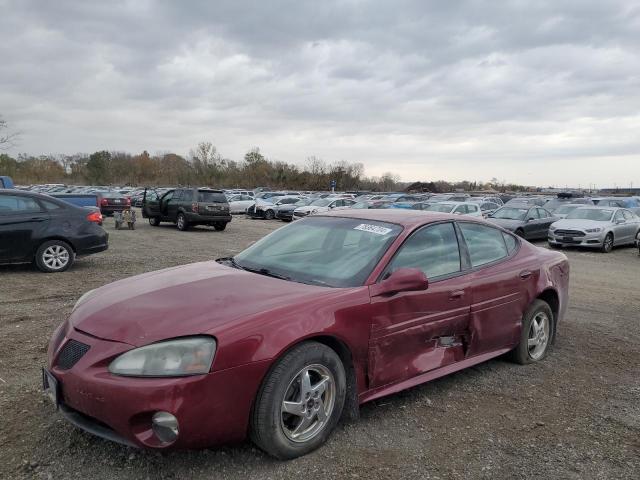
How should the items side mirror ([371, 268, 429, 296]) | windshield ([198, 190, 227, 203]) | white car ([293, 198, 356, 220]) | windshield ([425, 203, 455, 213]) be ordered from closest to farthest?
side mirror ([371, 268, 429, 296]) → windshield ([425, 203, 455, 213]) → windshield ([198, 190, 227, 203]) → white car ([293, 198, 356, 220])

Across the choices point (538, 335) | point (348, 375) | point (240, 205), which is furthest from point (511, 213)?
point (240, 205)

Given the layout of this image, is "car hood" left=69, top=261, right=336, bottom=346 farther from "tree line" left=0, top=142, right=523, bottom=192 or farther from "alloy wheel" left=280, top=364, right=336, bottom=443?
"tree line" left=0, top=142, right=523, bottom=192

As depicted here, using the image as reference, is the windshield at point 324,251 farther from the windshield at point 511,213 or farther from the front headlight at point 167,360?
the windshield at point 511,213

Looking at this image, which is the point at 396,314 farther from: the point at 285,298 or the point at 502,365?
the point at 502,365

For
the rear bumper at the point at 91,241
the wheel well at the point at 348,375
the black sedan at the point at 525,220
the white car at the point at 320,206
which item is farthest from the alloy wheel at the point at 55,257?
the white car at the point at 320,206

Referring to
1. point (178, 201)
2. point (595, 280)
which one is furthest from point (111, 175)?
point (595, 280)

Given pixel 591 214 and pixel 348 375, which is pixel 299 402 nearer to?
pixel 348 375

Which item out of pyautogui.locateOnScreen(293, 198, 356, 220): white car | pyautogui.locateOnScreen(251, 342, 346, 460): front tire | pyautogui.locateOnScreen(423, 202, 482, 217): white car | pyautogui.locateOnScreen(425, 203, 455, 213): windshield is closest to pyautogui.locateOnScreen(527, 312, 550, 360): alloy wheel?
pyautogui.locateOnScreen(251, 342, 346, 460): front tire

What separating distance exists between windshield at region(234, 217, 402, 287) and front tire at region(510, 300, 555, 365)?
5.86ft

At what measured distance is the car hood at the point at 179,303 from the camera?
120 inches

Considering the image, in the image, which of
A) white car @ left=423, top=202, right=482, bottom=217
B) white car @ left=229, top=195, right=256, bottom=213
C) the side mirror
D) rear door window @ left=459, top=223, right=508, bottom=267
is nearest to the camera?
the side mirror

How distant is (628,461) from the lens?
11.1ft

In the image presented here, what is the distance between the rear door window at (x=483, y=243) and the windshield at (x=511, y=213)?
15.4 meters

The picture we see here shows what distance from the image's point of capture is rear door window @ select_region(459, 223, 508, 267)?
4.68 m
